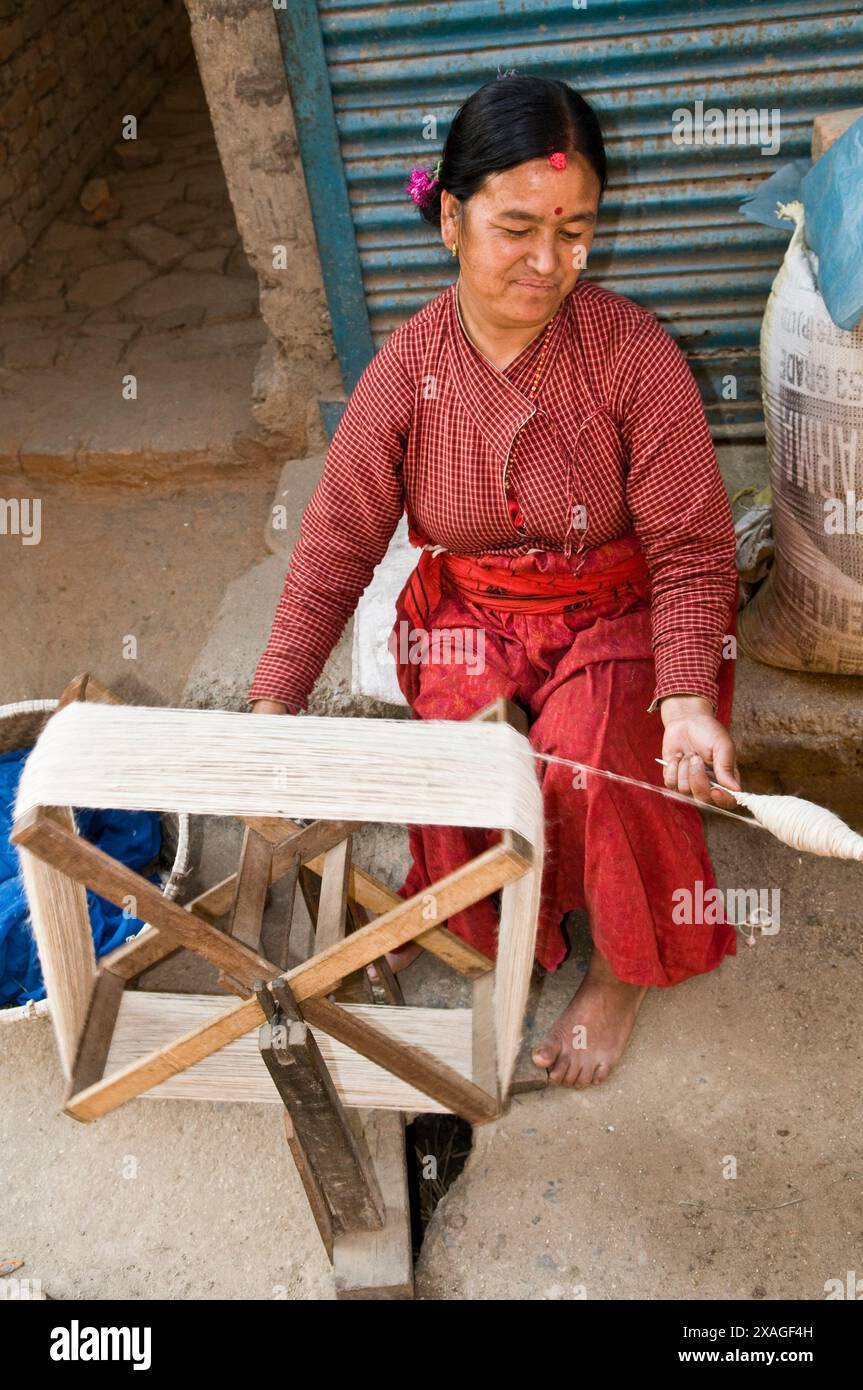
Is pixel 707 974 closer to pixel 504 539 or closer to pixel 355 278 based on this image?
pixel 504 539

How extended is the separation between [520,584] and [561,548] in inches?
4.2

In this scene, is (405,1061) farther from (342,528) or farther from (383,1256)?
(342,528)

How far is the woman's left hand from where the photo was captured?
6.57 ft

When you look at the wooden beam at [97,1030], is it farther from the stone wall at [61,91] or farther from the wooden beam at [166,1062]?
the stone wall at [61,91]

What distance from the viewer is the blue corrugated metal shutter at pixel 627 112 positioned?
2.83m

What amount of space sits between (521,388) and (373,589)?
0.89 m

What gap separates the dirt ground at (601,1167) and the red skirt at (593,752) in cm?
24

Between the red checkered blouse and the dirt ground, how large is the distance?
0.66 metres

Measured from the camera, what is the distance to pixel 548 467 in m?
2.14

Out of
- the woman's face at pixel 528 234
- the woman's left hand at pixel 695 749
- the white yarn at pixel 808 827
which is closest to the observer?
the white yarn at pixel 808 827

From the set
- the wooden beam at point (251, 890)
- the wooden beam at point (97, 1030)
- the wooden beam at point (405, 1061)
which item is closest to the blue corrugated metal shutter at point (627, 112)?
the wooden beam at point (251, 890)
